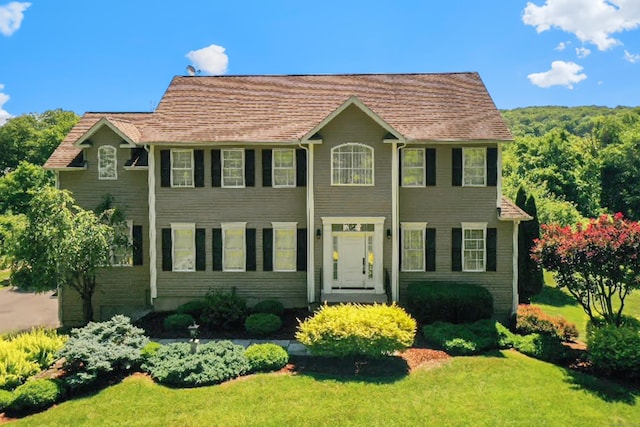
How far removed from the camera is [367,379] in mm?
11227

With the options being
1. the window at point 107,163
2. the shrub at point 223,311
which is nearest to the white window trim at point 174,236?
the shrub at point 223,311

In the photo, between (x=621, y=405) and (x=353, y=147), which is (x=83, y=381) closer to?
(x=353, y=147)

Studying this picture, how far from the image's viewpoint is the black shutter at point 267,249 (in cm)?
1681

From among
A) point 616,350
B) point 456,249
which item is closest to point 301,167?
point 456,249

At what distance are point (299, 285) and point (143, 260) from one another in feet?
21.7

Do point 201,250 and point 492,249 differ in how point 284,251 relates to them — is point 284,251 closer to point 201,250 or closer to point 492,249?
point 201,250

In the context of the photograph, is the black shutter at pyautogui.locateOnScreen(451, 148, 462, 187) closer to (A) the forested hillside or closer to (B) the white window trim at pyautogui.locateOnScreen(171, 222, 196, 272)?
(B) the white window trim at pyautogui.locateOnScreen(171, 222, 196, 272)

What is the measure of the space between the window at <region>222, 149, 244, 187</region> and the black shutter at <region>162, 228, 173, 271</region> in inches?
117

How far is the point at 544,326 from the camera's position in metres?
14.9

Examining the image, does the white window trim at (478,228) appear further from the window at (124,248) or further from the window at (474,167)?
the window at (124,248)

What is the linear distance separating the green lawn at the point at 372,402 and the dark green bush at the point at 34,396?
0.27m

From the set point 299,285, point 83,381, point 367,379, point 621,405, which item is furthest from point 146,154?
point 621,405

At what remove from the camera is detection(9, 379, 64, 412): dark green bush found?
10.1 m

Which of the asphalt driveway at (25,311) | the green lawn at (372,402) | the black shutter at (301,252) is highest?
the black shutter at (301,252)
